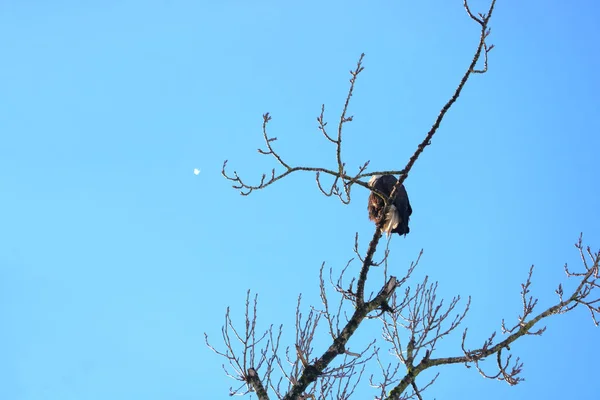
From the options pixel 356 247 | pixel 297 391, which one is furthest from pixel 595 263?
pixel 297 391

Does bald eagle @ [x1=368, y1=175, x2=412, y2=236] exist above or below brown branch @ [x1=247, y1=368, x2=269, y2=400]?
above

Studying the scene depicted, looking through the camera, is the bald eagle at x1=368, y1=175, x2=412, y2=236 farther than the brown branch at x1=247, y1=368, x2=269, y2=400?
Yes

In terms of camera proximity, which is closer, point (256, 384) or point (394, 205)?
point (256, 384)

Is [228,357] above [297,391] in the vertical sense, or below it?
above

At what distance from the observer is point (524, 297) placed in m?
5.14

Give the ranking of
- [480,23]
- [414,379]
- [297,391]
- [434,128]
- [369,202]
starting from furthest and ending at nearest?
[369,202], [414,379], [297,391], [434,128], [480,23]

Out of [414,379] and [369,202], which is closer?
[414,379]

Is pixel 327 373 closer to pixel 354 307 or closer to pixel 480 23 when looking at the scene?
pixel 354 307

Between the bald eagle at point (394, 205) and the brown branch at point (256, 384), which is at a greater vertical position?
the bald eagle at point (394, 205)

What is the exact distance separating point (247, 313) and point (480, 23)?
3.06m

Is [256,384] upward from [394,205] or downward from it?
downward

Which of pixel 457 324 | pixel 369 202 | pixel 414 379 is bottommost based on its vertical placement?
pixel 414 379

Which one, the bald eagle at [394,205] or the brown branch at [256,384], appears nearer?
the brown branch at [256,384]

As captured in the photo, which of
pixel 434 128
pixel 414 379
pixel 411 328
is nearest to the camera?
pixel 434 128
